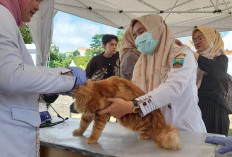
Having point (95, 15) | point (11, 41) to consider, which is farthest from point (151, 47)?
point (95, 15)

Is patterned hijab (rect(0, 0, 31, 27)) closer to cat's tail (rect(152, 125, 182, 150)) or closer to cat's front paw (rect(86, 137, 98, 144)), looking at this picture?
cat's front paw (rect(86, 137, 98, 144))

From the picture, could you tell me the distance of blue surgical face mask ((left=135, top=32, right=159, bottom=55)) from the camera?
1.51 metres

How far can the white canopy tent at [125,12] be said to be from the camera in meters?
3.98

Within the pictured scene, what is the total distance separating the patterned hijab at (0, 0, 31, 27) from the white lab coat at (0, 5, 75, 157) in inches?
2.4

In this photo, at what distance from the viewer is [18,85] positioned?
0.78 metres

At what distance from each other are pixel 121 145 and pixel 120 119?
0.57ft

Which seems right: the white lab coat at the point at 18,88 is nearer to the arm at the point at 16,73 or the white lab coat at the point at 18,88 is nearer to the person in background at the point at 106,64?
the arm at the point at 16,73

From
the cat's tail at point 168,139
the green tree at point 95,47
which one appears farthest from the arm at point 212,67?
the green tree at point 95,47

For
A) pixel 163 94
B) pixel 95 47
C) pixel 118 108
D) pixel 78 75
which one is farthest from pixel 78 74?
pixel 95 47

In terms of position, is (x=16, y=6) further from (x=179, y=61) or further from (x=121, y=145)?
(x=179, y=61)

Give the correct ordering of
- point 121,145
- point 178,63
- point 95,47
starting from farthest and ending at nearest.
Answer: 1. point 95,47
2. point 178,63
3. point 121,145

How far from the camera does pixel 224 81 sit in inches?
94.0

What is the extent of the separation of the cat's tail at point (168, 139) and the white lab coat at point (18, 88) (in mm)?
530

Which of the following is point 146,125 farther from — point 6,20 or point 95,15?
point 95,15
